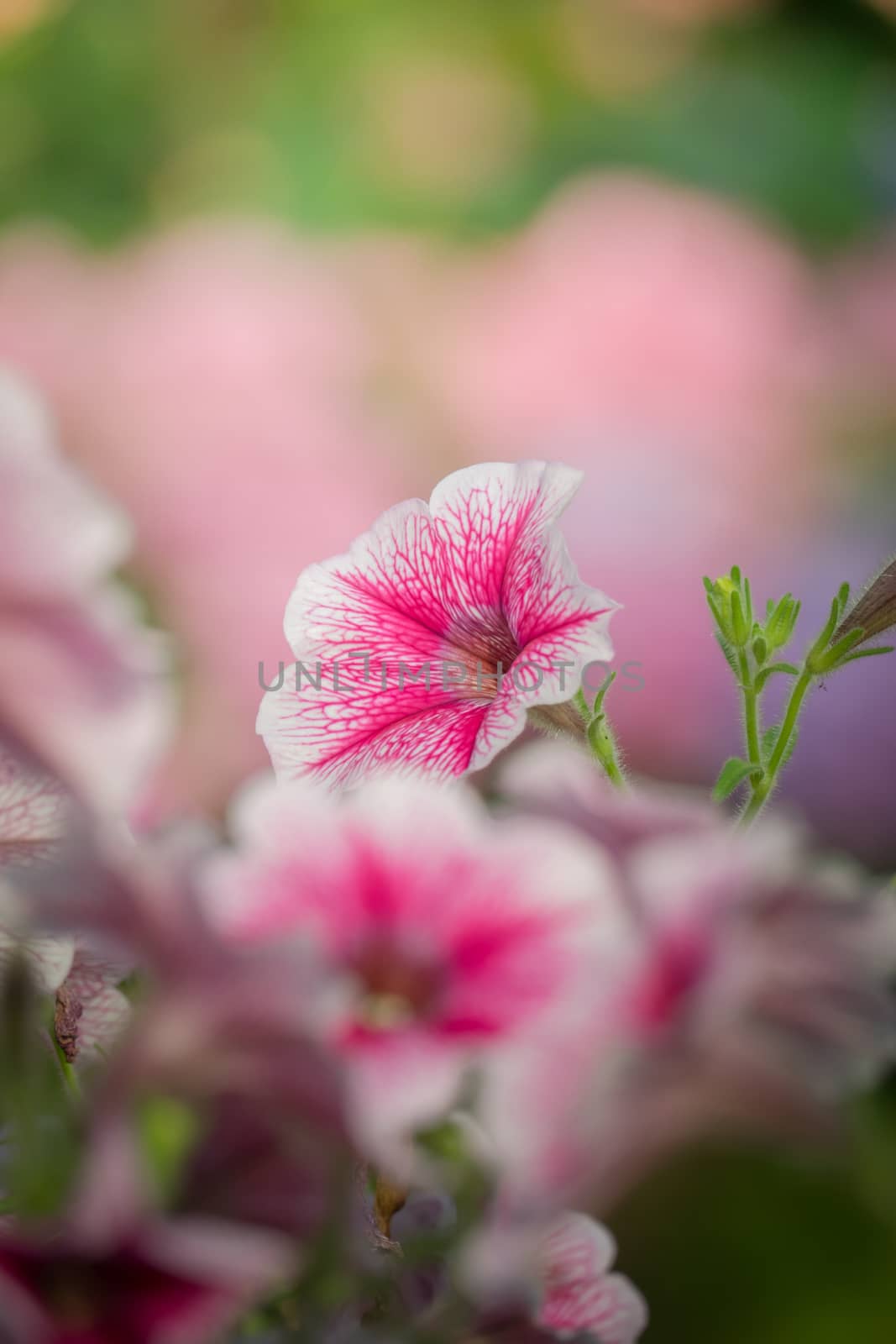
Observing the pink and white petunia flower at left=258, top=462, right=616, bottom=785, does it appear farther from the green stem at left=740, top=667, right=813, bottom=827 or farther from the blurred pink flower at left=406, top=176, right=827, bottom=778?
the blurred pink flower at left=406, top=176, right=827, bottom=778

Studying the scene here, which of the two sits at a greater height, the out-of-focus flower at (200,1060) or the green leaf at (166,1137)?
the out-of-focus flower at (200,1060)

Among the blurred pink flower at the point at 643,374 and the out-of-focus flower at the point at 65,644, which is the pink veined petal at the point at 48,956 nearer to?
the out-of-focus flower at the point at 65,644

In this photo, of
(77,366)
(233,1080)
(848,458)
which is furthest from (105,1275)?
(848,458)

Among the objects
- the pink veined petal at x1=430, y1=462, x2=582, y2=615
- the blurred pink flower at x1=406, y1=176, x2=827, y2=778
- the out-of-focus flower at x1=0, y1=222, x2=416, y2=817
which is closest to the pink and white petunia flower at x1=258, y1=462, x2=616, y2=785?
the pink veined petal at x1=430, y1=462, x2=582, y2=615

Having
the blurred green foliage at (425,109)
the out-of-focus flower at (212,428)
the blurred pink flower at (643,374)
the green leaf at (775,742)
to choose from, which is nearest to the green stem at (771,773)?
the green leaf at (775,742)

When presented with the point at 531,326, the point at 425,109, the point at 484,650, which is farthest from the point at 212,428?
the point at 425,109

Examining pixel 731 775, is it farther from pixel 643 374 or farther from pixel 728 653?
pixel 643 374
